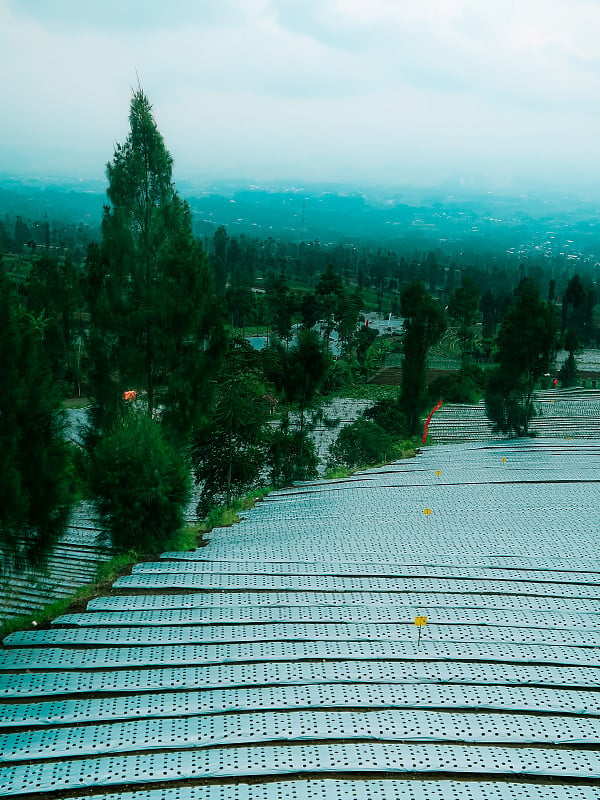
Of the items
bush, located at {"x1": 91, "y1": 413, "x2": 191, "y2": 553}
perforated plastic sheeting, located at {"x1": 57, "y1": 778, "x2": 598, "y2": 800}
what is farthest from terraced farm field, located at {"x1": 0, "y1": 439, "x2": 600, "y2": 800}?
bush, located at {"x1": 91, "y1": 413, "x2": 191, "y2": 553}

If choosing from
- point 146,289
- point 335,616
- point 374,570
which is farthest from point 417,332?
point 335,616

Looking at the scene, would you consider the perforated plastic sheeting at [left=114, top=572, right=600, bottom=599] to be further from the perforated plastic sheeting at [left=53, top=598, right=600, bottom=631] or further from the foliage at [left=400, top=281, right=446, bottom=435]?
the foliage at [left=400, top=281, right=446, bottom=435]

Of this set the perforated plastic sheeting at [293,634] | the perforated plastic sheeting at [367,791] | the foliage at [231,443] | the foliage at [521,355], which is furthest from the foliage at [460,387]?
the perforated plastic sheeting at [367,791]

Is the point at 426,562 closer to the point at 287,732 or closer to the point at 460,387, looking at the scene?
the point at 287,732

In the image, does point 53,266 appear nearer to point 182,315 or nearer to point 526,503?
point 182,315

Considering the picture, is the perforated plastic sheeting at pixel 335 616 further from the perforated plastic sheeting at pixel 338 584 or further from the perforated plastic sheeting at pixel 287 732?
the perforated plastic sheeting at pixel 287 732

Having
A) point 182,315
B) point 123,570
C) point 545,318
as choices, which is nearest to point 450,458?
point 545,318
